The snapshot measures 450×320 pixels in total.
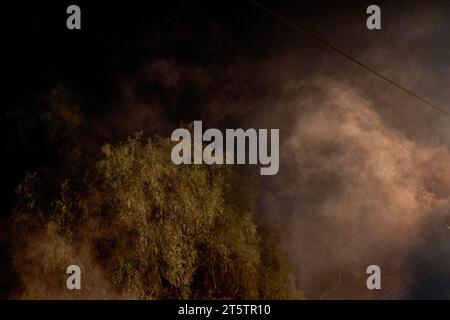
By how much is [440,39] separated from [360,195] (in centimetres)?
434

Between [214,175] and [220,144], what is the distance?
29.7 inches

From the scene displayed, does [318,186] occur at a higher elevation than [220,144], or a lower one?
lower

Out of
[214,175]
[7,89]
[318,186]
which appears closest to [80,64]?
[7,89]

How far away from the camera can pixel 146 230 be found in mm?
7980

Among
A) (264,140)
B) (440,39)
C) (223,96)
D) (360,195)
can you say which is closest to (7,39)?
(223,96)

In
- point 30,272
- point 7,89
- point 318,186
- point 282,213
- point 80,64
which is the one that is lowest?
point 30,272

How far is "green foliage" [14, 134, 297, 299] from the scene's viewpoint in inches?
307

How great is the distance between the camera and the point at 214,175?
873 centimetres

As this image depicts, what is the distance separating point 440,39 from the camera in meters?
9.19

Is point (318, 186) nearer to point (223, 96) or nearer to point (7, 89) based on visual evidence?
point (223, 96)

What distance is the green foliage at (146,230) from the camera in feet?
25.6

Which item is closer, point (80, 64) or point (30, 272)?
point (30, 272)
